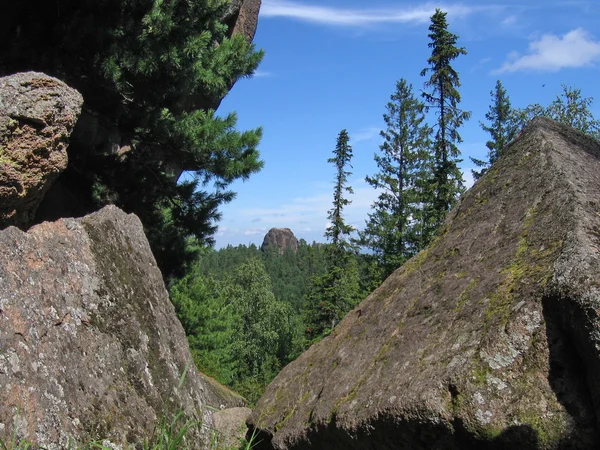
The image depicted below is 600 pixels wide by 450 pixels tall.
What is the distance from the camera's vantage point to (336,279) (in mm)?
29281

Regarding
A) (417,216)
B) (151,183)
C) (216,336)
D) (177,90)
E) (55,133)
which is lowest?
(216,336)

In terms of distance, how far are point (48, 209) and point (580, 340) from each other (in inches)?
204

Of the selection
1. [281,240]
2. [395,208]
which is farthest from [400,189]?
[281,240]

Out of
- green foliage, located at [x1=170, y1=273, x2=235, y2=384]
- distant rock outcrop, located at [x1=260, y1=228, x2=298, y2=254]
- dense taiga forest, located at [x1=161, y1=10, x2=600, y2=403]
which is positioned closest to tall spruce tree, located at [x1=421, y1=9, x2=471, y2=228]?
dense taiga forest, located at [x1=161, y1=10, x2=600, y2=403]

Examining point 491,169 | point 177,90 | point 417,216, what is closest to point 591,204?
point 491,169

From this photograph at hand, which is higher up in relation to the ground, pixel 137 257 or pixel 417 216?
pixel 417 216

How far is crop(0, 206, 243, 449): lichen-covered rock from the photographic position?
9.45ft

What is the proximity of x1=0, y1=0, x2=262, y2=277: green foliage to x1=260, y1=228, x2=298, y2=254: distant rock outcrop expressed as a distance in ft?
408

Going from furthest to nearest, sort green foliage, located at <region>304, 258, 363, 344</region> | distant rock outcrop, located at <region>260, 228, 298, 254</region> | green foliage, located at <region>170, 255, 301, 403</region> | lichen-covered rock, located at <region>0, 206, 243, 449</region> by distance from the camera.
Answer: distant rock outcrop, located at <region>260, 228, 298, 254</region> < green foliage, located at <region>170, 255, 301, 403</region> < green foliage, located at <region>304, 258, 363, 344</region> < lichen-covered rock, located at <region>0, 206, 243, 449</region>

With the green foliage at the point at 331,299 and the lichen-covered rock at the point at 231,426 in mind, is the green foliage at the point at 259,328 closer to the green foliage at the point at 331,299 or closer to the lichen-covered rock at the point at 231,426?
the green foliage at the point at 331,299

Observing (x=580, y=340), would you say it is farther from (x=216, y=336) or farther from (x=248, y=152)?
(x=216, y=336)

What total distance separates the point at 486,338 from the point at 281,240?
435ft

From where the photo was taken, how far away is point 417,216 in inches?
1124

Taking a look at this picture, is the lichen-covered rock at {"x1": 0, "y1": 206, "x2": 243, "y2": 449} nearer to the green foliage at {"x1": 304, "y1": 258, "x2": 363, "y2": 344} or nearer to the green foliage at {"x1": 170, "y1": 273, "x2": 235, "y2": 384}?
the green foliage at {"x1": 170, "y1": 273, "x2": 235, "y2": 384}
